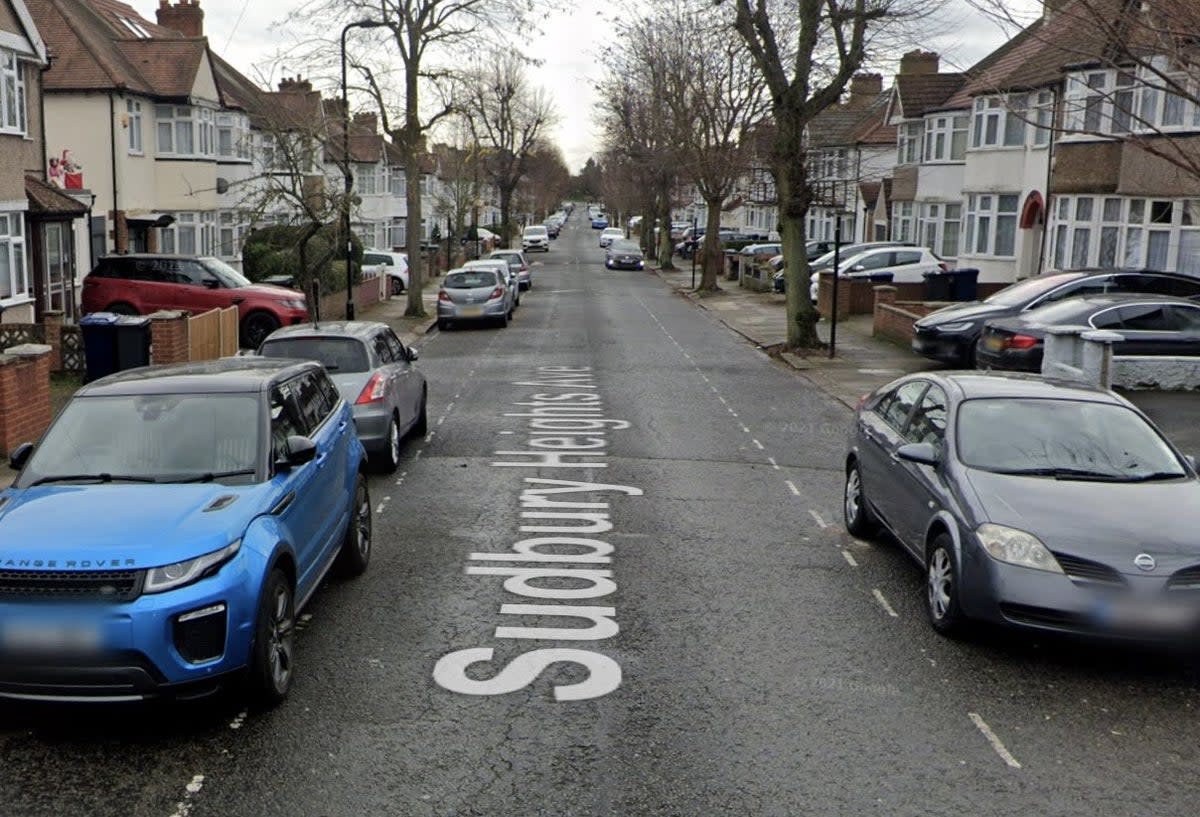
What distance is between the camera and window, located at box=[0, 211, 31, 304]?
21578mm

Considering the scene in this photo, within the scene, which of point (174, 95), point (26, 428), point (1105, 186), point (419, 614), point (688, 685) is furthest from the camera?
point (174, 95)

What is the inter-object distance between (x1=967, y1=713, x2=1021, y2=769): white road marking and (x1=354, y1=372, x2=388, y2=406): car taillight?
7.22 meters

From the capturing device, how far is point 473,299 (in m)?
28.9

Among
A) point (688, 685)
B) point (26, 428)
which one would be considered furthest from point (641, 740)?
point (26, 428)

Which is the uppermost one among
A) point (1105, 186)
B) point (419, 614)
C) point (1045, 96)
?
point (1045, 96)

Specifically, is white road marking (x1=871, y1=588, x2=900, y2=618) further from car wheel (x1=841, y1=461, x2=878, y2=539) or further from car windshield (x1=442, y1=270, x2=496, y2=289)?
car windshield (x1=442, y1=270, x2=496, y2=289)

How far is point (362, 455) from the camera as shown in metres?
9.22

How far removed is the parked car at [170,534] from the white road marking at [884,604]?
3757 millimetres

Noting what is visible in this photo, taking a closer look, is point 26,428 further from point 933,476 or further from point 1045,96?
point 1045,96

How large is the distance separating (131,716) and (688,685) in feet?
9.77

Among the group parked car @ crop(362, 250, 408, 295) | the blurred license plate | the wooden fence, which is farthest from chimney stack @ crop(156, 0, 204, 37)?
the blurred license plate

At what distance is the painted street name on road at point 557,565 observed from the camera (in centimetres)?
689

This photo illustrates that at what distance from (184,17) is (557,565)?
Result: 4064cm

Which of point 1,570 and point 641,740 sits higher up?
point 1,570
